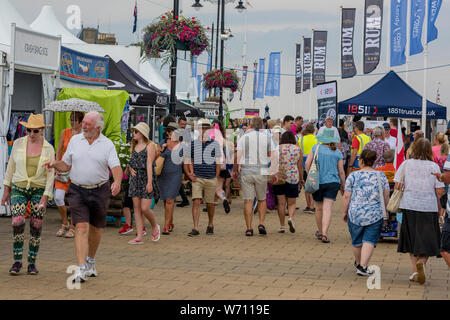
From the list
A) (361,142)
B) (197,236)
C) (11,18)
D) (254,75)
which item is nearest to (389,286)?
Answer: (197,236)

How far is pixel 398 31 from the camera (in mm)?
25266

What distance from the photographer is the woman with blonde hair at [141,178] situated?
1112 centimetres

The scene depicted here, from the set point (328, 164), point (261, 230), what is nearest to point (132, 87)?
point (261, 230)

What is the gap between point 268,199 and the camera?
15.3 metres

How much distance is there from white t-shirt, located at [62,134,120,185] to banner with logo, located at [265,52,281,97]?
40935mm

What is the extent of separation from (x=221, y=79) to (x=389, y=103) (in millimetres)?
15518

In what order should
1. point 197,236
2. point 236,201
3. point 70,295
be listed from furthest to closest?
point 236,201, point 197,236, point 70,295

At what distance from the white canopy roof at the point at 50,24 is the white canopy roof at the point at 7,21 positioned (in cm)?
798

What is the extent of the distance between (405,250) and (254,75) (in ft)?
160

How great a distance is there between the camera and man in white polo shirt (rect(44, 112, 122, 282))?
7.79 metres

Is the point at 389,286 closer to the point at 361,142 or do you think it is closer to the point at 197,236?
the point at 197,236

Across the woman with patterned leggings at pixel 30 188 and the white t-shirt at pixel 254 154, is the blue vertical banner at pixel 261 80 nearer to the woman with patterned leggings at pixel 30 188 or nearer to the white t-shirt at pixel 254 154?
the white t-shirt at pixel 254 154

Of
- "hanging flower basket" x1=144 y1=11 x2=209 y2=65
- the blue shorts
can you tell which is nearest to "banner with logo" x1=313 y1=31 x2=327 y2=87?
"hanging flower basket" x1=144 y1=11 x2=209 y2=65

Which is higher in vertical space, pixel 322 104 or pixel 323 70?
pixel 323 70
